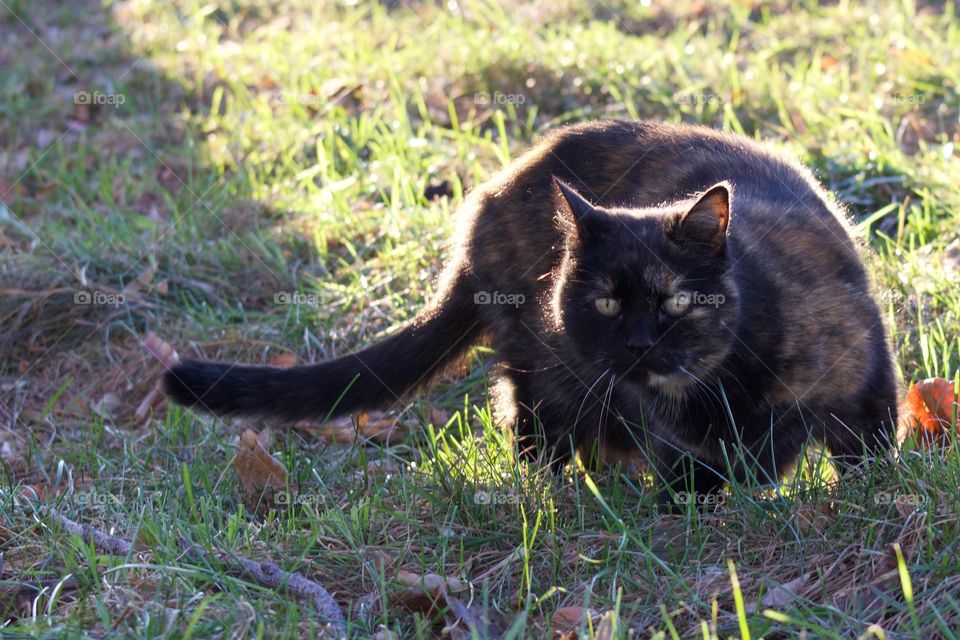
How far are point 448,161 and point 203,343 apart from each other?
1.53 m

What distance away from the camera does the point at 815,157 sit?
4668 mm

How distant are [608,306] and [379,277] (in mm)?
1651

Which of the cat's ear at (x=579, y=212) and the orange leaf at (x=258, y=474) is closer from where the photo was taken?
the cat's ear at (x=579, y=212)

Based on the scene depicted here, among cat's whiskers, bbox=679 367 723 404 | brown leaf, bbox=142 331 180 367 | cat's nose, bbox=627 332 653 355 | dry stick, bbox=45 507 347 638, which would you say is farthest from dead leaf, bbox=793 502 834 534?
brown leaf, bbox=142 331 180 367

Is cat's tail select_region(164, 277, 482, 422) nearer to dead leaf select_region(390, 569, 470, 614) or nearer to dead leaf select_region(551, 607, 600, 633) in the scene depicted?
dead leaf select_region(390, 569, 470, 614)

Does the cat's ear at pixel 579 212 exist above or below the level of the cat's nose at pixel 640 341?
above

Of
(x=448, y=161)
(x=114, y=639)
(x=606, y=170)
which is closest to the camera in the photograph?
(x=114, y=639)

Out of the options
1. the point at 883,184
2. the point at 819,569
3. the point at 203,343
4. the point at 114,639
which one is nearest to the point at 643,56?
the point at 883,184

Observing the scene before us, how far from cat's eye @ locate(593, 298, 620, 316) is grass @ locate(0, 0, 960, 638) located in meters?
0.46

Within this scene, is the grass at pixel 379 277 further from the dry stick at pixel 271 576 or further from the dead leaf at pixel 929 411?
the dead leaf at pixel 929 411

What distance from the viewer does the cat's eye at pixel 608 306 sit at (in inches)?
116

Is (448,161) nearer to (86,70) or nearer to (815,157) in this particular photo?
(815,157)

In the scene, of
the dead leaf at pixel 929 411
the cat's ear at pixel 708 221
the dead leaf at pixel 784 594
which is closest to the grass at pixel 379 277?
the dead leaf at pixel 784 594

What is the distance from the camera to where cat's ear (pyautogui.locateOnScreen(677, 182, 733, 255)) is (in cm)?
270
